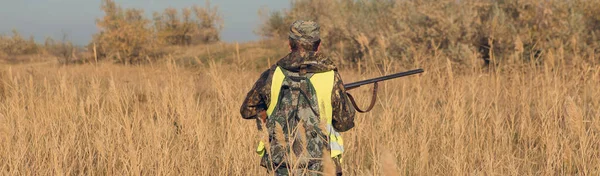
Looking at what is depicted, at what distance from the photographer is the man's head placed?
2.49 metres

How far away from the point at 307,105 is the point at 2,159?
7.73 feet

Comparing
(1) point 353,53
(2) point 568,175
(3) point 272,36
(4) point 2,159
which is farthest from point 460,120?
(3) point 272,36

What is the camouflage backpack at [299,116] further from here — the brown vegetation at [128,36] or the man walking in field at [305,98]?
the brown vegetation at [128,36]

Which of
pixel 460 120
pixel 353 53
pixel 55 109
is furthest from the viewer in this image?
pixel 353 53

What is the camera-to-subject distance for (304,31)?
2.49 m

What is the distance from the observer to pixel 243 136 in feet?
12.7

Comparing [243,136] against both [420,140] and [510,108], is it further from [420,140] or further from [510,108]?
[510,108]

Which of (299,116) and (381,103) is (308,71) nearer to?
(299,116)


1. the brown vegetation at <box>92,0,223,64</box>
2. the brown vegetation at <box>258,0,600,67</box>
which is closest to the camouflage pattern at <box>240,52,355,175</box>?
the brown vegetation at <box>258,0,600,67</box>

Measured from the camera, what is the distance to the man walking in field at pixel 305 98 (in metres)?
2.47

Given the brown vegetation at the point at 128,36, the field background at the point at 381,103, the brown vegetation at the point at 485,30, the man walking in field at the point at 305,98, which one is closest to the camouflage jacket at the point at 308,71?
the man walking in field at the point at 305,98

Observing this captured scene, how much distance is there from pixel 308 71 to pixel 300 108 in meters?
0.17

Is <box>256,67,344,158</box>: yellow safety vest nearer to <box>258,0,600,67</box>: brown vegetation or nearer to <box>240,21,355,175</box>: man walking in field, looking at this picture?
<box>240,21,355,175</box>: man walking in field

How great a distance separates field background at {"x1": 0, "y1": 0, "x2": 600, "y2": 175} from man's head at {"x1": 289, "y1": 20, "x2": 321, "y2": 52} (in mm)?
640
